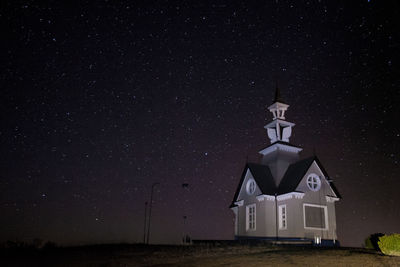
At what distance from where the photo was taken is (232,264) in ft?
48.5

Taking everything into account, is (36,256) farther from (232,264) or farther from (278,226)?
(278,226)

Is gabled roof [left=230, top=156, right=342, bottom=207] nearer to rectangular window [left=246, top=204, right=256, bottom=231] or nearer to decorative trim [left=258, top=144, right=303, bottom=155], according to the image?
decorative trim [left=258, top=144, right=303, bottom=155]

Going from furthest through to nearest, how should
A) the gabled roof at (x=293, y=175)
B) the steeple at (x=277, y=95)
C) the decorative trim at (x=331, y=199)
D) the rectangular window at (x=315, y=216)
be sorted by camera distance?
the steeple at (x=277, y=95) → the decorative trim at (x=331, y=199) → the gabled roof at (x=293, y=175) → the rectangular window at (x=315, y=216)

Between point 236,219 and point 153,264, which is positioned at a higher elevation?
point 236,219

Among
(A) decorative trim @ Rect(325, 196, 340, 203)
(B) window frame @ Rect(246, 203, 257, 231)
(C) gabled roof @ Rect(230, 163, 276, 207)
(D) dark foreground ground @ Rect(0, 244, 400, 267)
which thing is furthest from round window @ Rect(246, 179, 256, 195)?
(D) dark foreground ground @ Rect(0, 244, 400, 267)

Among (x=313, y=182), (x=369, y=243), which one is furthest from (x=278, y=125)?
(x=369, y=243)

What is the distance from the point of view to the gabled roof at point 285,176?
104 feet

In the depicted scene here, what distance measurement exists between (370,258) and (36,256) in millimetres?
17921

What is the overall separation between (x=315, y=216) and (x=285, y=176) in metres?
4.99

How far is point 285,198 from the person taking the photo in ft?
104

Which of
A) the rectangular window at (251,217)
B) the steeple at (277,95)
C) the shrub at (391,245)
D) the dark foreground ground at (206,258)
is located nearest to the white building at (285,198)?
the rectangular window at (251,217)

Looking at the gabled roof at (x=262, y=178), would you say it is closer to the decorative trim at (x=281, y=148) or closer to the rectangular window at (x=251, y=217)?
the decorative trim at (x=281, y=148)

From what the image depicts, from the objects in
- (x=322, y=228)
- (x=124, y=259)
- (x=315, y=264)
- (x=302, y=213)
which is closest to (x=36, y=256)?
(x=124, y=259)

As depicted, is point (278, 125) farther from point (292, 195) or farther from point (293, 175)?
point (292, 195)
